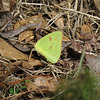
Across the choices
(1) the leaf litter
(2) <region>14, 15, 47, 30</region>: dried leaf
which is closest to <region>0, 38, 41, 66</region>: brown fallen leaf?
(1) the leaf litter

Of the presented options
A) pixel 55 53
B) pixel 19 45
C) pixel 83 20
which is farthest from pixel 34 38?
pixel 83 20

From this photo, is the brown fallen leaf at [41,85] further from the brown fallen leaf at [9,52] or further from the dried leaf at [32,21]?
the dried leaf at [32,21]

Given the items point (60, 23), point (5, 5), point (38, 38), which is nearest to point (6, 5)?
point (5, 5)

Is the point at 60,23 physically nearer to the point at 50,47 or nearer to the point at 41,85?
the point at 50,47

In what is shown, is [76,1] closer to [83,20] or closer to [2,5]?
[83,20]

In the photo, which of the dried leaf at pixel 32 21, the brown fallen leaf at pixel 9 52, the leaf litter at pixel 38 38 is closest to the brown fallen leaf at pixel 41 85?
the leaf litter at pixel 38 38

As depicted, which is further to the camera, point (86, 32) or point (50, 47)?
point (86, 32)
